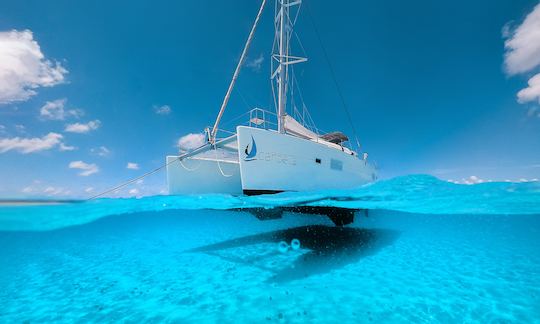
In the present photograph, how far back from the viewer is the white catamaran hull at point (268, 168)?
1080cm

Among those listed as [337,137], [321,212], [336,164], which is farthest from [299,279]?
[337,137]

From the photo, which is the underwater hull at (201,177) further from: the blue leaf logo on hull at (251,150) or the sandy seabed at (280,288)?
the sandy seabed at (280,288)

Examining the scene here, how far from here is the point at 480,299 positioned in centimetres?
598

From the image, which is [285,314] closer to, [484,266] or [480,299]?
[480,299]

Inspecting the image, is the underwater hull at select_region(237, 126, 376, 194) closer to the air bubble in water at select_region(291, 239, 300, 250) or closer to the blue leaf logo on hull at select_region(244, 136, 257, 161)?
the blue leaf logo on hull at select_region(244, 136, 257, 161)

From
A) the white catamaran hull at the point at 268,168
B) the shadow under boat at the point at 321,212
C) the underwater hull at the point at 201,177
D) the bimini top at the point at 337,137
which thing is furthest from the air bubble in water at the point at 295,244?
the bimini top at the point at 337,137

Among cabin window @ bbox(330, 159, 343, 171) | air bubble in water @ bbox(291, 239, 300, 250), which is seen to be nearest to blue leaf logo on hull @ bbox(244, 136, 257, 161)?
air bubble in water @ bbox(291, 239, 300, 250)

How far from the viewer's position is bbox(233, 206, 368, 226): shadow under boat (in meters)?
14.5

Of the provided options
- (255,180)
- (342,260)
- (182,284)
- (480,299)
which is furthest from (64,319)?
(480,299)

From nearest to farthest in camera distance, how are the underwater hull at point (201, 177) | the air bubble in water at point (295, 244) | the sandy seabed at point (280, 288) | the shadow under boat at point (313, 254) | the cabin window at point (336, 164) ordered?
1. the sandy seabed at point (280, 288)
2. the shadow under boat at point (313, 254)
3. the air bubble in water at point (295, 244)
4. the cabin window at point (336, 164)
5. the underwater hull at point (201, 177)

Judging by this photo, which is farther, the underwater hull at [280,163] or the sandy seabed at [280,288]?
the underwater hull at [280,163]

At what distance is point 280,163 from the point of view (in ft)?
36.8

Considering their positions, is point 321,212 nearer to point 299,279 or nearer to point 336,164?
point 336,164

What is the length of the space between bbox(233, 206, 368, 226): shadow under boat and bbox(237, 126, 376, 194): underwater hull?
7.62 ft
